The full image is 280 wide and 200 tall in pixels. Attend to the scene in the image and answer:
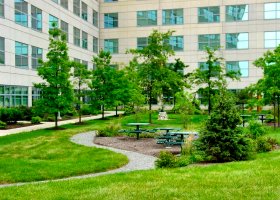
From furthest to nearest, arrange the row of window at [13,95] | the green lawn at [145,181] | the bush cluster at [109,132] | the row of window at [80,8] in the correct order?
the row of window at [80,8], the row of window at [13,95], the bush cluster at [109,132], the green lawn at [145,181]

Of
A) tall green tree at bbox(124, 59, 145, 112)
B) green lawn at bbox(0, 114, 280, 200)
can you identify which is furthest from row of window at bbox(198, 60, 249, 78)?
green lawn at bbox(0, 114, 280, 200)

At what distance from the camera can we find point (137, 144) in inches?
850

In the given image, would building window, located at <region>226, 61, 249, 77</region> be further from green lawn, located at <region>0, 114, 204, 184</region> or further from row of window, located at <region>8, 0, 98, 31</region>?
green lawn, located at <region>0, 114, 204, 184</region>

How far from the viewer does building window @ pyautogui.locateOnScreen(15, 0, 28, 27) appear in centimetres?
4121

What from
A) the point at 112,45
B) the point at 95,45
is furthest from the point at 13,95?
the point at 112,45

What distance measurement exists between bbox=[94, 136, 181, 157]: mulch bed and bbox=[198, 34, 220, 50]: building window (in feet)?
135

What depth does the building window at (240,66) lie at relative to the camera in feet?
207

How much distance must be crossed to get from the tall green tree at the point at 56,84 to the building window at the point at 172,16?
3471 cm

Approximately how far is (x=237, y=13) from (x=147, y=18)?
12477 mm

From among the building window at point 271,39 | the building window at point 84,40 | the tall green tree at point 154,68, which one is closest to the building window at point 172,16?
the building window at point 84,40

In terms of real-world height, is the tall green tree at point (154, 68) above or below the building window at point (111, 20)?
below

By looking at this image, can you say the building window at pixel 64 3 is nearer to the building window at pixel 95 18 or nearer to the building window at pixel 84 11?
the building window at pixel 84 11

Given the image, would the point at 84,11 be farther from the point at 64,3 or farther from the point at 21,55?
the point at 21,55

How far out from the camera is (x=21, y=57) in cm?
4203
